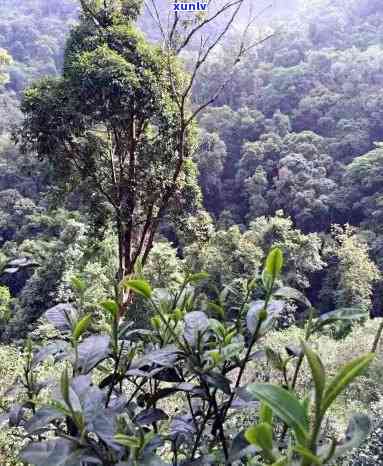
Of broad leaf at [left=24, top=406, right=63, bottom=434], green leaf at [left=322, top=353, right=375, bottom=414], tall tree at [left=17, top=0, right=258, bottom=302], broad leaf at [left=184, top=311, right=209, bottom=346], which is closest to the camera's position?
green leaf at [left=322, top=353, right=375, bottom=414]

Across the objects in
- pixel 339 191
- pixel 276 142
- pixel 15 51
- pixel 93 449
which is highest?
pixel 15 51

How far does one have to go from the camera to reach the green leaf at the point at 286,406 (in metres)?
0.24

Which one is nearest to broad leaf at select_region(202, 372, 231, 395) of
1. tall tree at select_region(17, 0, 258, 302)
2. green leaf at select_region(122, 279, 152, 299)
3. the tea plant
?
the tea plant

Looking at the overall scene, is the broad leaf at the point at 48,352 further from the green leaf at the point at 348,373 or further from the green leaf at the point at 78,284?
the green leaf at the point at 348,373

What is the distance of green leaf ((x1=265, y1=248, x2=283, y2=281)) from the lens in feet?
1.21

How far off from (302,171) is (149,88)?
43.1 feet

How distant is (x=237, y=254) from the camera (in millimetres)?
10844

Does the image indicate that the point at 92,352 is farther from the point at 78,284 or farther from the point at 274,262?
the point at 274,262

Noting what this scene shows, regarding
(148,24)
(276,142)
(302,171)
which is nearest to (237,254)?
(302,171)

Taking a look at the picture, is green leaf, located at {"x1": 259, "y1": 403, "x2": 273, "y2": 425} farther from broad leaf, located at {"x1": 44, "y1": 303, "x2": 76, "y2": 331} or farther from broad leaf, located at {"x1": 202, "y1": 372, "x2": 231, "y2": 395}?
broad leaf, located at {"x1": 44, "y1": 303, "x2": 76, "y2": 331}

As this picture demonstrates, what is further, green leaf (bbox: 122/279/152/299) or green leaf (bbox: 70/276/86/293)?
green leaf (bbox: 70/276/86/293)

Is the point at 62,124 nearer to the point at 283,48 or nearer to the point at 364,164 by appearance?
the point at 364,164

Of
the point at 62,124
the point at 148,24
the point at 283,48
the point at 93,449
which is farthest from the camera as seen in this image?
the point at 148,24

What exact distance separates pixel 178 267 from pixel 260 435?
32.8 feet
